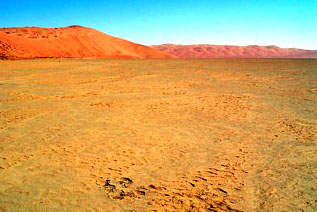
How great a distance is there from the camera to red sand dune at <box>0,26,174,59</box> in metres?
32.2

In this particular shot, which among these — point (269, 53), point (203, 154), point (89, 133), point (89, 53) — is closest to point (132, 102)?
point (89, 133)

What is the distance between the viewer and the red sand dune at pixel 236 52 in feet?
315

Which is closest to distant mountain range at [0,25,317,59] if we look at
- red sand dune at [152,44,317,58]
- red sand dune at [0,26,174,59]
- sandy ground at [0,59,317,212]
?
red sand dune at [0,26,174,59]

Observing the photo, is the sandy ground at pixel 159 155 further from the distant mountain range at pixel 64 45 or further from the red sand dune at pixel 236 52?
the red sand dune at pixel 236 52

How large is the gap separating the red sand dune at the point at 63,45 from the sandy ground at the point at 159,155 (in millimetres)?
26178

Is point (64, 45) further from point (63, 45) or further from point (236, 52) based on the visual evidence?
point (236, 52)

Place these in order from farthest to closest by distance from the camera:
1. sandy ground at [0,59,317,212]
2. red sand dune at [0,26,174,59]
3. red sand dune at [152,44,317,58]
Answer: red sand dune at [152,44,317,58] < red sand dune at [0,26,174,59] < sandy ground at [0,59,317,212]

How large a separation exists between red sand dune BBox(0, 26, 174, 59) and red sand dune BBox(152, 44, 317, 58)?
41.7 meters

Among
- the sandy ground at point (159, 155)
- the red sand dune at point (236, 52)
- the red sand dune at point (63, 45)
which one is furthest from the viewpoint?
the red sand dune at point (236, 52)

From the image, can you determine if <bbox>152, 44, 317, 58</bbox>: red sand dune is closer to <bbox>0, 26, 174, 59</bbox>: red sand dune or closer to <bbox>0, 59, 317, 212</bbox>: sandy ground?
<bbox>0, 26, 174, 59</bbox>: red sand dune

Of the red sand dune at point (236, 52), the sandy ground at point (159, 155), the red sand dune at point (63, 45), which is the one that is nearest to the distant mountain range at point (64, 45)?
the red sand dune at point (63, 45)

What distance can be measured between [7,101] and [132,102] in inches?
133

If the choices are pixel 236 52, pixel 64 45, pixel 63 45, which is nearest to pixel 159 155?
pixel 63 45

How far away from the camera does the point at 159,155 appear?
391 centimetres
